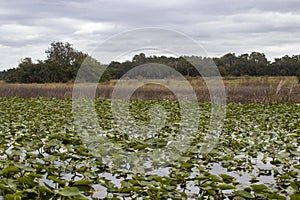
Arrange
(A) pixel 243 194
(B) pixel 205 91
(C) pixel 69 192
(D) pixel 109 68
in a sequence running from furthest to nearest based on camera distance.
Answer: (D) pixel 109 68 < (B) pixel 205 91 < (A) pixel 243 194 < (C) pixel 69 192

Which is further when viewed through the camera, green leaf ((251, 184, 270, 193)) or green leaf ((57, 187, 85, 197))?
green leaf ((251, 184, 270, 193))

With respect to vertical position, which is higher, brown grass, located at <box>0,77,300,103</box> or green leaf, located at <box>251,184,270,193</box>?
brown grass, located at <box>0,77,300,103</box>

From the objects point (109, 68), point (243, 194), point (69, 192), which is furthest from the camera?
point (109, 68)

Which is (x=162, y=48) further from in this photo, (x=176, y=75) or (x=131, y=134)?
(x=176, y=75)

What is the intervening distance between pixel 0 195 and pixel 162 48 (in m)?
7.61

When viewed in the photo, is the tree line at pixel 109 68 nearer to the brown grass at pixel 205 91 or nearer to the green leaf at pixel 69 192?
the brown grass at pixel 205 91

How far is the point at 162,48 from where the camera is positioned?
395 inches

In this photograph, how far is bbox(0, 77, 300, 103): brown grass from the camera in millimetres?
12391

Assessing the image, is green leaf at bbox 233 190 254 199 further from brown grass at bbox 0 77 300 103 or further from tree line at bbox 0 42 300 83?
tree line at bbox 0 42 300 83

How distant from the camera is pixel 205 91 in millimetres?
14391

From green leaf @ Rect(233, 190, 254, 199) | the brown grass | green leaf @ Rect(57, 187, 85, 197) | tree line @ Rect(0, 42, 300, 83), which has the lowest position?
green leaf @ Rect(233, 190, 254, 199)

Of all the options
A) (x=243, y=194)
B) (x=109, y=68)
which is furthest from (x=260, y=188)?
(x=109, y=68)

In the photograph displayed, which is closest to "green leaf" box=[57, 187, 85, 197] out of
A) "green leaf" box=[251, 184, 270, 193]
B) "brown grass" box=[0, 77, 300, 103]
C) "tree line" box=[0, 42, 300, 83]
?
"green leaf" box=[251, 184, 270, 193]

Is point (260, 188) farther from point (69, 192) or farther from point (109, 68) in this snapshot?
point (109, 68)
